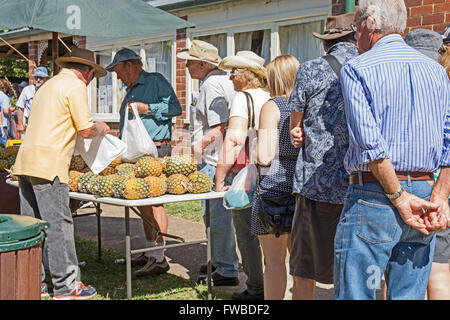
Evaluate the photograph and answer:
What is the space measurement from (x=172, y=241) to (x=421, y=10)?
13.5ft

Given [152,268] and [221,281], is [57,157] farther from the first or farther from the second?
[221,281]

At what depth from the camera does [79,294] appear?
183 inches

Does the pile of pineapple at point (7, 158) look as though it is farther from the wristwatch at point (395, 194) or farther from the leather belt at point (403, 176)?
the wristwatch at point (395, 194)

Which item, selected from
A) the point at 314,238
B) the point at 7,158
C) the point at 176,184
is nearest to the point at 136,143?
the point at 176,184

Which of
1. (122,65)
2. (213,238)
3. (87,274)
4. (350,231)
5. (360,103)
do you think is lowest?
(87,274)

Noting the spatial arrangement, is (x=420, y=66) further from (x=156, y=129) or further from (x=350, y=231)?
(x=156, y=129)

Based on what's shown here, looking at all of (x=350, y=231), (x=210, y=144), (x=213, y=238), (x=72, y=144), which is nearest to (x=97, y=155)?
(x=72, y=144)

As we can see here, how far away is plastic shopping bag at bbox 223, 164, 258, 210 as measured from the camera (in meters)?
3.72

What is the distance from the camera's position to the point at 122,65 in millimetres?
5664

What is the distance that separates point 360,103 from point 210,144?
2.51m

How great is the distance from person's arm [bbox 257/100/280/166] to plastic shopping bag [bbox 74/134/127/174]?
62.3 inches

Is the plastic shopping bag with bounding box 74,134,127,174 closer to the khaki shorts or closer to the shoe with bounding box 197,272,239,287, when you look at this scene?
the shoe with bounding box 197,272,239,287

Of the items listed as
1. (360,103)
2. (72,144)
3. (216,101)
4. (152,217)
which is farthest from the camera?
(152,217)

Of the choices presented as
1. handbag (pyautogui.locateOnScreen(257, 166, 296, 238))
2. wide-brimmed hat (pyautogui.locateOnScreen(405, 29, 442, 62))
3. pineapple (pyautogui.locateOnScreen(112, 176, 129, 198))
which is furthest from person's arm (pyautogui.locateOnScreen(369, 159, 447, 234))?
pineapple (pyautogui.locateOnScreen(112, 176, 129, 198))
